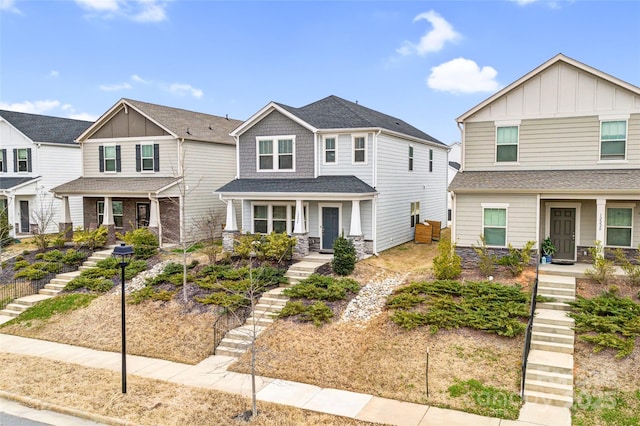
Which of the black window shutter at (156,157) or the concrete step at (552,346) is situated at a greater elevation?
the black window shutter at (156,157)

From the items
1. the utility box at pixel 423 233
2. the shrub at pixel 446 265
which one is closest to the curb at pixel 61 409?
the shrub at pixel 446 265

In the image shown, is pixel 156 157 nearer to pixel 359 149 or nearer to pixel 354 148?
pixel 354 148

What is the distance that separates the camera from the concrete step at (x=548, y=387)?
36.8 ft

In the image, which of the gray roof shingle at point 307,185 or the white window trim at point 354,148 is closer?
the gray roof shingle at point 307,185

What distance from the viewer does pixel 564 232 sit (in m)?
19.2

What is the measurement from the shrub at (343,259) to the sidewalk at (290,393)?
19.6 ft

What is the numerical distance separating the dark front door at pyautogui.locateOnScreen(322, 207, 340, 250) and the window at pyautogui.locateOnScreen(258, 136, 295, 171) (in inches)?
114

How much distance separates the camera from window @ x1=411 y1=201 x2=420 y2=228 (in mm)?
27359

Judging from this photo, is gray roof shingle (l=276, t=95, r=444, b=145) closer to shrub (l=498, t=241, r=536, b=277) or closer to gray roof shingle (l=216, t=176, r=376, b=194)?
gray roof shingle (l=216, t=176, r=376, b=194)

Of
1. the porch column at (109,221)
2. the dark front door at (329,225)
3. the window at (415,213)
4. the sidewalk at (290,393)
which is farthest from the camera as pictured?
the window at (415,213)

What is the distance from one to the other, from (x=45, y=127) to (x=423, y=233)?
2657 centimetres

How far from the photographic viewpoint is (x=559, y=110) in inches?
720

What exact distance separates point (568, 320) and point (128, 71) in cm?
2481

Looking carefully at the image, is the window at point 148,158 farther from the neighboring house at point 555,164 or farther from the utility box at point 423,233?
the neighboring house at point 555,164
